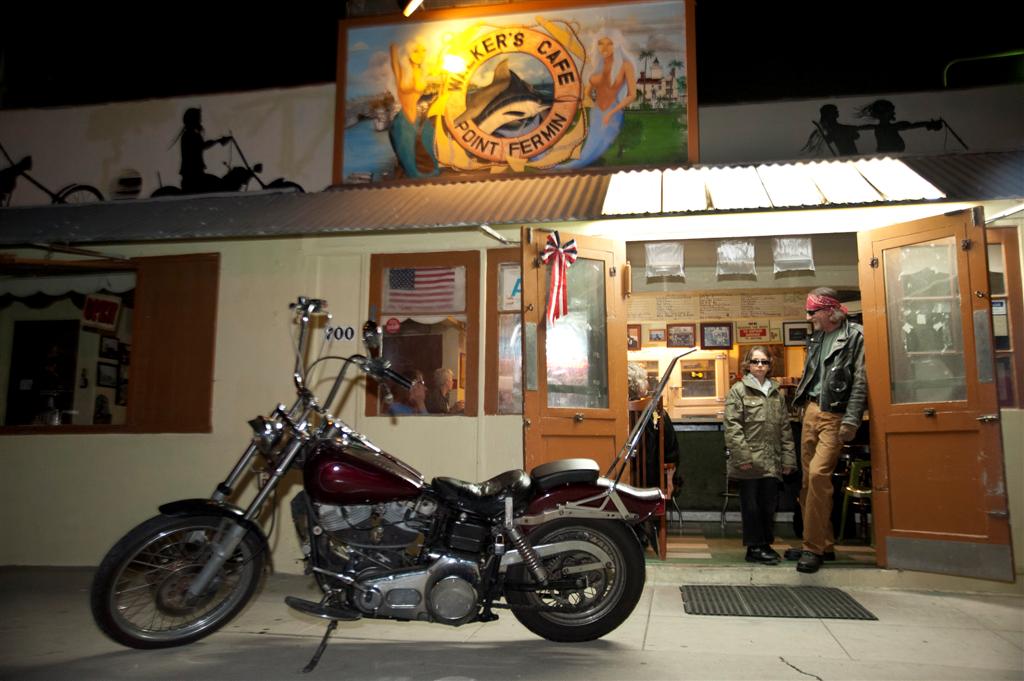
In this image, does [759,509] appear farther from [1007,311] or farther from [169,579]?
[169,579]

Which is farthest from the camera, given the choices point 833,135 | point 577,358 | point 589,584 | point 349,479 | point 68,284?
point 68,284

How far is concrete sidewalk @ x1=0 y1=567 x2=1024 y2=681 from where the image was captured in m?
3.76

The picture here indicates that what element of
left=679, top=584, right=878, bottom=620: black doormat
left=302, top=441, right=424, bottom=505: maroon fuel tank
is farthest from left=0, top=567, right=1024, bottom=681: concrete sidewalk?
left=302, top=441, right=424, bottom=505: maroon fuel tank

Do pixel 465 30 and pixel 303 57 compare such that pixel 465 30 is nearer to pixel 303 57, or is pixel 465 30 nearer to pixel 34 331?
pixel 303 57

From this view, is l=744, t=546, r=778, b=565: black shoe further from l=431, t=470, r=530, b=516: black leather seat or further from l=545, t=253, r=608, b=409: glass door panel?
l=431, t=470, r=530, b=516: black leather seat

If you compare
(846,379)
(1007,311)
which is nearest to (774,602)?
(846,379)

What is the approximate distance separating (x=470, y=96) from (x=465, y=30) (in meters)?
0.67

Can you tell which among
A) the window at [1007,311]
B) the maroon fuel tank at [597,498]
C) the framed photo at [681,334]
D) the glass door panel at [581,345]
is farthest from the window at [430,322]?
the framed photo at [681,334]

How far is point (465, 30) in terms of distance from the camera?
7102 millimetres

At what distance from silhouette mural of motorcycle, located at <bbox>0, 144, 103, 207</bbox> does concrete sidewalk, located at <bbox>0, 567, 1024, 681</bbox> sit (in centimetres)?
441

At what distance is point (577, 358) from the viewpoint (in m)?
6.36

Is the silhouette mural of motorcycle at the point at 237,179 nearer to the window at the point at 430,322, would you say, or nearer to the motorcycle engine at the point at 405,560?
the window at the point at 430,322

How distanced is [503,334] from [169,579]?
3.61 m

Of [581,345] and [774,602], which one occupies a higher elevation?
[581,345]
